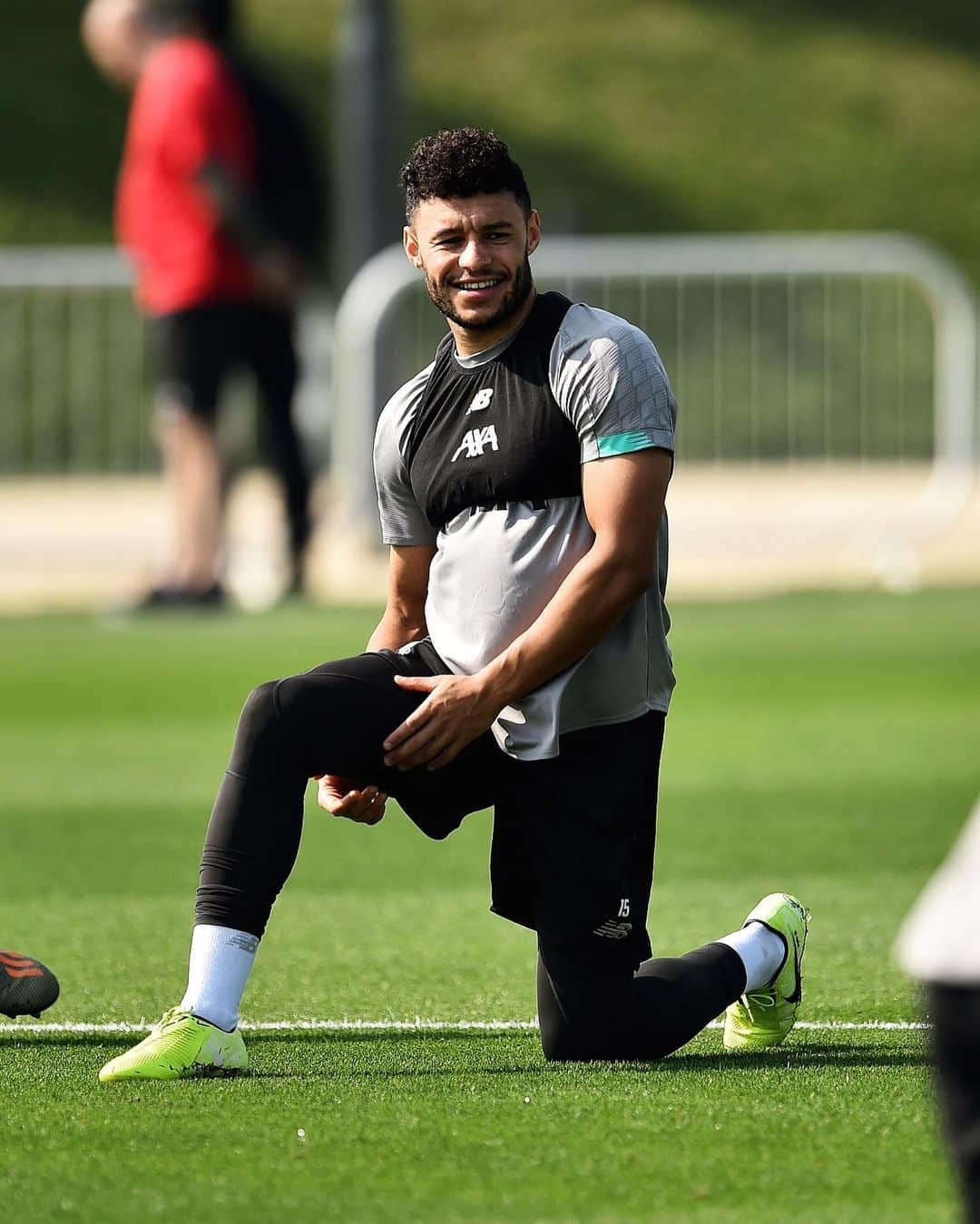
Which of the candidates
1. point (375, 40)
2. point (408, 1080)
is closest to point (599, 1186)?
point (408, 1080)

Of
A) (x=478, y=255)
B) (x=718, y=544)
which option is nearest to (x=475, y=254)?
(x=478, y=255)

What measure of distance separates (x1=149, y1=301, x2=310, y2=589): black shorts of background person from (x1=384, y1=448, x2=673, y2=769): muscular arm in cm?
772

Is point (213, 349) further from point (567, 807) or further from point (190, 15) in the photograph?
point (567, 807)

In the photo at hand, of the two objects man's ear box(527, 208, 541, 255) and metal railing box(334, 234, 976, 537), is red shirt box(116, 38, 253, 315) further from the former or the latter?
man's ear box(527, 208, 541, 255)

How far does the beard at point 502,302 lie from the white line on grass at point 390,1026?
134cm

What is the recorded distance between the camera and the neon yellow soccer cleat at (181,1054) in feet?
13.4

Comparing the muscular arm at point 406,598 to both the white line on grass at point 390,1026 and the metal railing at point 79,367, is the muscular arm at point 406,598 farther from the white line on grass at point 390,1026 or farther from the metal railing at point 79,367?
the metal railing at point 79,367

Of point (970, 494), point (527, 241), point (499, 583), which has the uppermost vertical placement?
point (527, 241)

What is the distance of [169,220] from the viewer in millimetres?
11852

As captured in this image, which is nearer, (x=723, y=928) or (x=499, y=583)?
(x=499, y=583)

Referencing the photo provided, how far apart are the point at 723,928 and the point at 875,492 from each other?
790 centimetres

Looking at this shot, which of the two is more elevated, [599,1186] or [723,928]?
[599,1186]

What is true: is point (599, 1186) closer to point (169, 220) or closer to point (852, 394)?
point (169, 220)

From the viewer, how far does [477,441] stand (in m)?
4.34
